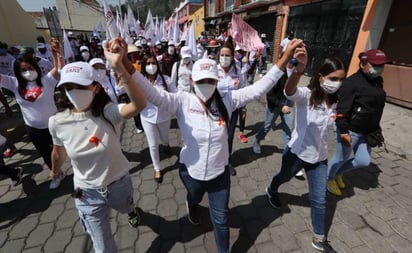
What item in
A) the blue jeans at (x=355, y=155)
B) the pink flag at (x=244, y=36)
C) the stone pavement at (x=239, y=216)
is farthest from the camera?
the pink flag at (x=244, y=36)

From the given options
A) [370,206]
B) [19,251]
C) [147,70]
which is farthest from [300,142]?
[19,251]

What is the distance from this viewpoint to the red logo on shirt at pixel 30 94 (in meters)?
3.07

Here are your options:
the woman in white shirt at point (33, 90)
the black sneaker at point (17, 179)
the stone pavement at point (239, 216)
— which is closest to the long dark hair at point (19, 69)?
the woman in white shirt at point (33, 90)

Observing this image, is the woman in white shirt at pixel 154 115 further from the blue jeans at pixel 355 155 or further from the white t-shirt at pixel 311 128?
the blue jeans at pixel 355 155

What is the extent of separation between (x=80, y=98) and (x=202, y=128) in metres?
0.97

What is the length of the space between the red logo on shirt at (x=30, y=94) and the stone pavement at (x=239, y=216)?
141 cm

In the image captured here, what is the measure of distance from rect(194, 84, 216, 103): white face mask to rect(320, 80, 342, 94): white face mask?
115cm

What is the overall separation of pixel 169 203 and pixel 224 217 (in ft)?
4.29

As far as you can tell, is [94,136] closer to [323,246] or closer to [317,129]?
[317,129]

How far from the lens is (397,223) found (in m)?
2.77

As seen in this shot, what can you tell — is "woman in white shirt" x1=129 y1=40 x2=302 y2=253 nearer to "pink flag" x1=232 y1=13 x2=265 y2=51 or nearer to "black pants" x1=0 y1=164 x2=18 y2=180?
"black pants" x1=0 y1=164 x2=18 y2=180

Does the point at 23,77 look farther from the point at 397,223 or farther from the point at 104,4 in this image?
the point at 397,223

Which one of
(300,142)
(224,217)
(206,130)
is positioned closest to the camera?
(206,130)

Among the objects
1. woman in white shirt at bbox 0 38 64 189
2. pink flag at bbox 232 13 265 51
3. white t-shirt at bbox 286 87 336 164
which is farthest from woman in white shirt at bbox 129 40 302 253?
pink flag at bbox 232 13 265 51
